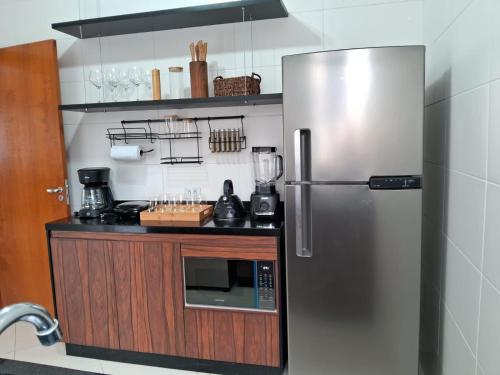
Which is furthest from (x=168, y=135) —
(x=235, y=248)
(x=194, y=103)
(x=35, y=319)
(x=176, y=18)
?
(x=35, y=319)

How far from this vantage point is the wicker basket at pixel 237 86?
2254mm

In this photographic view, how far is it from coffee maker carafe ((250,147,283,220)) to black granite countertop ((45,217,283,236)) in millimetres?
90

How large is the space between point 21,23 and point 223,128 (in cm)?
182

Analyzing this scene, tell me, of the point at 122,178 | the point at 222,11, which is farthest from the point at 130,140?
the point at 222,11

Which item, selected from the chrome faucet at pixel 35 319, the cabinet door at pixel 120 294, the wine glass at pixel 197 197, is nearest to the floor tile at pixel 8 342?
the cabinet door at pixel 120 294

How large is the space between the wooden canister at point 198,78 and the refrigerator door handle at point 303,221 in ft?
3.20

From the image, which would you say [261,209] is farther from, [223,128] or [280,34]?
[280,34]

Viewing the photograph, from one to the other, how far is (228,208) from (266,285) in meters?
0.53

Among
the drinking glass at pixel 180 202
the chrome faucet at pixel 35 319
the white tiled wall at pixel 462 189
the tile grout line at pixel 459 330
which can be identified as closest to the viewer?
the chrome faucet at pixel 35 319

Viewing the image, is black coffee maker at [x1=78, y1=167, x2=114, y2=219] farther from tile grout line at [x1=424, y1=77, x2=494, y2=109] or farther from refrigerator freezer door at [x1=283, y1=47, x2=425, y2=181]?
tile grout line at [x1=424, y1=77, x2=494, y2=109]

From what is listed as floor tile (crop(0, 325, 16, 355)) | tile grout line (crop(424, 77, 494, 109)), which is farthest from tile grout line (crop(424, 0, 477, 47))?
floor tile (crop(0, 325, 16, 355))

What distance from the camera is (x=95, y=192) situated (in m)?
2.60

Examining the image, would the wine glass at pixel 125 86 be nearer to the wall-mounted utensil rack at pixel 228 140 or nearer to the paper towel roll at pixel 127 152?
the paper towel roll at pixel 127 152

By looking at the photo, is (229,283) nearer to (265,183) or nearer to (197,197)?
(265,183)
